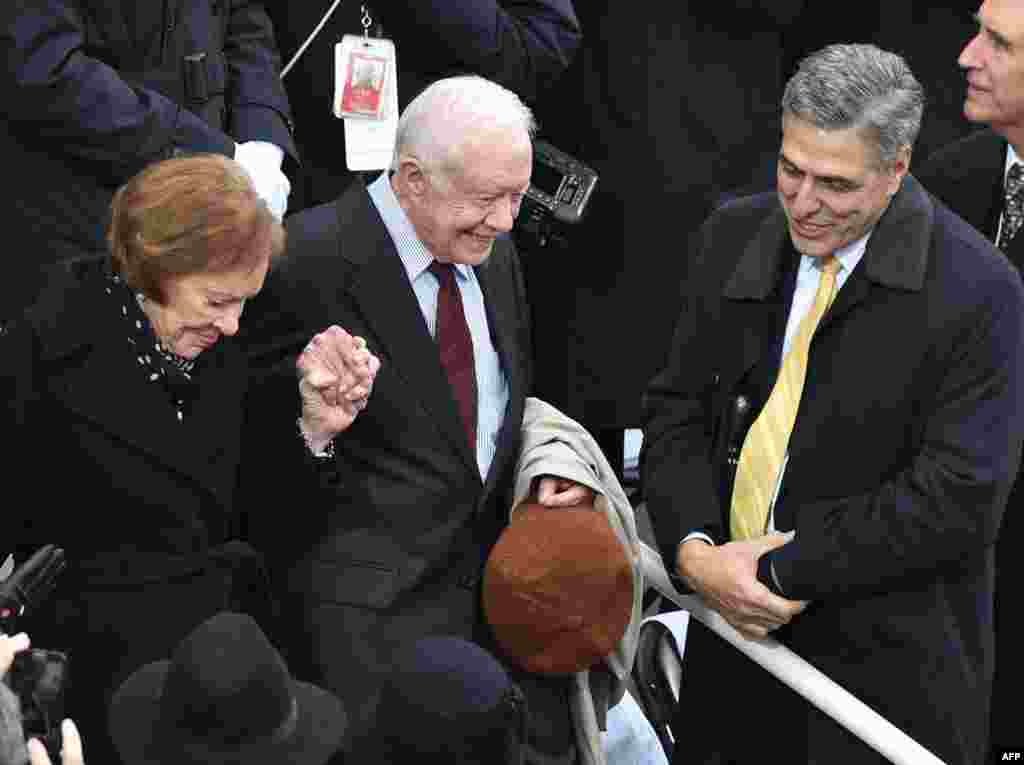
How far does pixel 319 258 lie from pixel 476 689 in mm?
1391

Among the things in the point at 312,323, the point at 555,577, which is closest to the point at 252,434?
the point at 312,323

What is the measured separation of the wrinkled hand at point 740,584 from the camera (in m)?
4.05

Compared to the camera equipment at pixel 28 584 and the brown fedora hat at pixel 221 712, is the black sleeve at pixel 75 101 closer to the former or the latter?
the camera equipment at pixel 28 584

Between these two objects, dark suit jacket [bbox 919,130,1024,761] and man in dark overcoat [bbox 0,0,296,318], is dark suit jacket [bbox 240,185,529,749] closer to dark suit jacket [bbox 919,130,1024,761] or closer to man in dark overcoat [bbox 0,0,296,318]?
man in dark overcoat [bbox 0,0,296,318]

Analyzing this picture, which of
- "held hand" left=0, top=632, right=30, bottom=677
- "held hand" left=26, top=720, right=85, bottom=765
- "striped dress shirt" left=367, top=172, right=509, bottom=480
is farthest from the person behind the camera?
"striped dress shirt" left=367, top=172, right=509, bottom=480

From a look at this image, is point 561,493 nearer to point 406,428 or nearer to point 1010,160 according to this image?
point 406,428

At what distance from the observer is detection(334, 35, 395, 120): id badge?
4.74m

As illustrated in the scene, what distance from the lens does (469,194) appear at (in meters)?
4.09

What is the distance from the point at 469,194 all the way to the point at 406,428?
0.51 meters

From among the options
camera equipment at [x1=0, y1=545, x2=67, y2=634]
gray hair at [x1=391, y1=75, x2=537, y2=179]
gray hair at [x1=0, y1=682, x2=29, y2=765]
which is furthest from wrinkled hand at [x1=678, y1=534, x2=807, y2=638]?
gray hair at [x1=0, y1=682, x2=29, y2=765]

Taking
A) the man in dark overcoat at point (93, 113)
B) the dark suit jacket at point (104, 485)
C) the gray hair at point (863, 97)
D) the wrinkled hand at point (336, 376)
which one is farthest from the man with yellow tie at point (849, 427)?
the man in dark overcoat at point (93, 113)

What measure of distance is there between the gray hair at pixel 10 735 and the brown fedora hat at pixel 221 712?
15 centimetres

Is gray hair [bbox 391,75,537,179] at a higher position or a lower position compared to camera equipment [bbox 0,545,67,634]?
higher

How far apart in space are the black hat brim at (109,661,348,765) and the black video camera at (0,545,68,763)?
0.69ft
